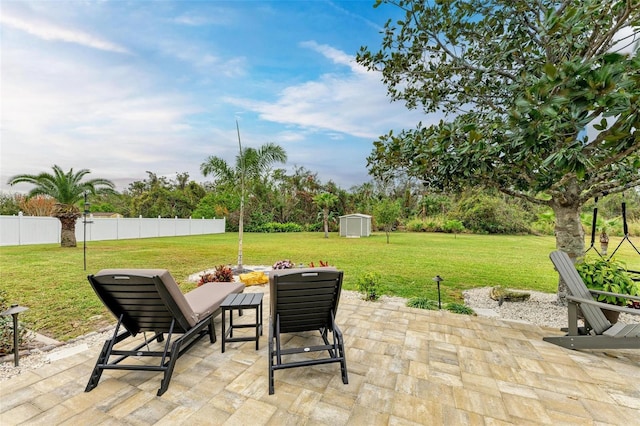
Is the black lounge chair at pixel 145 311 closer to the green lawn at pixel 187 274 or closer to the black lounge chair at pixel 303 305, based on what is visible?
the black lounge chair at pixel 303 305

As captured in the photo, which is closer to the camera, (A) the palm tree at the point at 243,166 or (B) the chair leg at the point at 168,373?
(B) the chair leg at the point at 168,373

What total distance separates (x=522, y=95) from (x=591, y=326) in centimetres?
254

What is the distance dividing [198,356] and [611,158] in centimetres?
492

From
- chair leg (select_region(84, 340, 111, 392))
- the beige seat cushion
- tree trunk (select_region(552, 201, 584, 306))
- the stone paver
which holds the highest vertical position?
tree trunk (select_region(552, 201, 584, 306))

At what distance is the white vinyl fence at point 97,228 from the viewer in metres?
13.4

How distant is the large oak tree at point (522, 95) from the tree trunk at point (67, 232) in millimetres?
14847

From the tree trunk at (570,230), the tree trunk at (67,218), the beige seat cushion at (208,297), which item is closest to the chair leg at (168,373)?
the beige seat cushion at (208,297)

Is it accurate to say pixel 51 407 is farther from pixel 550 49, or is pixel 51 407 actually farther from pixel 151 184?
pixel 151 184

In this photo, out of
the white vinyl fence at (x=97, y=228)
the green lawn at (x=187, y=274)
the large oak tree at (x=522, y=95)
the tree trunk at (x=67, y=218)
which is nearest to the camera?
the large oak tree at (x=522, y=95)

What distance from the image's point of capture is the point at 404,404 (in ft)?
6.64

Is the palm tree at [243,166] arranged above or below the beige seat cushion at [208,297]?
above

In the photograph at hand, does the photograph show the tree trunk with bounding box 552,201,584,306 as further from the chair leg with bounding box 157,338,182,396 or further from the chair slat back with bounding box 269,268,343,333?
the chair leg with bounding box 157,338,182,396

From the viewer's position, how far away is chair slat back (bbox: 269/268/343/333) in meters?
2.38

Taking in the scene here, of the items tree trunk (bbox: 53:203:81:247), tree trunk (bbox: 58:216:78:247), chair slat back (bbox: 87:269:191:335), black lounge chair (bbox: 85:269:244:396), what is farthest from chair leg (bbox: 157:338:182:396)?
tree trunk (bbox: 58:216:78:247)
